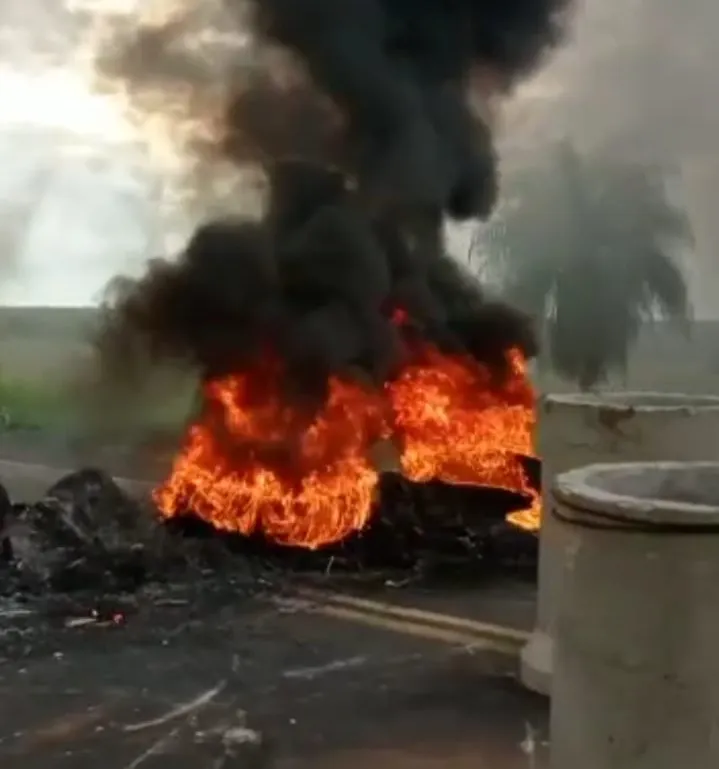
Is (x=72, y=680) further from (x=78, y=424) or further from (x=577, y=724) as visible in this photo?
(x=78, y=424)

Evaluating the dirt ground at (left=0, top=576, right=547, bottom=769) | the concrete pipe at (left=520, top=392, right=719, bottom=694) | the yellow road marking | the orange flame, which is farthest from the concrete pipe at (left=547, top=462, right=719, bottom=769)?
the orange flame

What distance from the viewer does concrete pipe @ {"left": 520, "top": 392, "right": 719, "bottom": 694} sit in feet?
20.0

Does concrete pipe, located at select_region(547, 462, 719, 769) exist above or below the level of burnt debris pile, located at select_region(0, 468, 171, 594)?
above

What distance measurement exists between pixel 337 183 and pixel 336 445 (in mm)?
3386

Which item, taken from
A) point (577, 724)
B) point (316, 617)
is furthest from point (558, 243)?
point (577, 724)

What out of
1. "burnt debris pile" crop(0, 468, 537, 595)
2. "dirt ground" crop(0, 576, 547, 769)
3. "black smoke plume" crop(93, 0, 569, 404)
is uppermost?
"black smoke plume" crop(93, 0, 569, 404)

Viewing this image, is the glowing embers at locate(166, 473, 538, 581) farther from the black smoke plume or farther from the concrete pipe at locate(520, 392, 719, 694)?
the concrete pipe at locate(520, 392, 719, 694)

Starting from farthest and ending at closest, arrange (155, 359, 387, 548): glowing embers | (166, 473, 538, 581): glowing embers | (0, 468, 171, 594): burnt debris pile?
(155, 359, 387, 548): glowing embers
(166, 473, 538, 581): glowing embers
(0, 468, 171, 594): burnt debris pile

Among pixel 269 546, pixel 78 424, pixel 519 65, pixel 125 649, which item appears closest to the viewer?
pixel 125 649

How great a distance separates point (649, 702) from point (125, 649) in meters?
4.86

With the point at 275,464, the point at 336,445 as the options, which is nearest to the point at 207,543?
the point at 275,464

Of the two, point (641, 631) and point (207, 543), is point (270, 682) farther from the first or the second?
point (641, 631)

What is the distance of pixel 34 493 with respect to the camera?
15125 mm

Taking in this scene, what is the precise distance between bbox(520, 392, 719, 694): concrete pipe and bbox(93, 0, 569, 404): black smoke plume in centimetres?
536
